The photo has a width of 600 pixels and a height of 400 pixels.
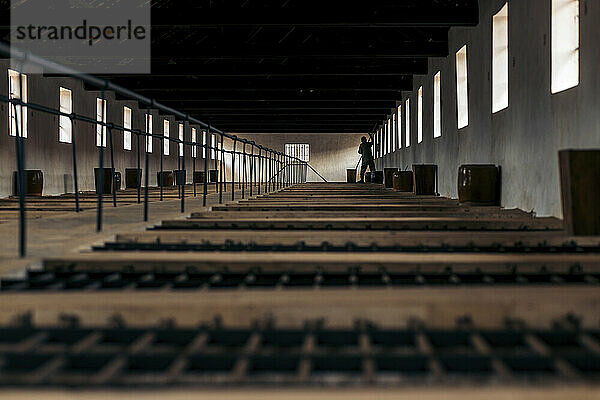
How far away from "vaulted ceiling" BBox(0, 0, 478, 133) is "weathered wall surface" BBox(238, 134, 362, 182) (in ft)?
33.8

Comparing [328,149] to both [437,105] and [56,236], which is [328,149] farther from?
[56,236]

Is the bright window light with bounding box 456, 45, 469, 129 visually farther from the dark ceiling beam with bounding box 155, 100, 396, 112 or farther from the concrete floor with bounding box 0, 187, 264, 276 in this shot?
the dark ceiling beam with bounding box 155, 100, 396, 112

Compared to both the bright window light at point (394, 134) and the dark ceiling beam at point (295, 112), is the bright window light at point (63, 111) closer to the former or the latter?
the dark ceiling beam at point (295, 112)

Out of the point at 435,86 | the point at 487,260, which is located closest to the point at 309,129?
the point at 435,86

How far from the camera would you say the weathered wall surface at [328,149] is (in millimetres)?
25938

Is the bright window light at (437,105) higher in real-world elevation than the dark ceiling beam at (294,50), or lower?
lower

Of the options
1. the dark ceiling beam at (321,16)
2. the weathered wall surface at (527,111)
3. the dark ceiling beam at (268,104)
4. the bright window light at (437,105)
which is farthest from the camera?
the dark ceiling beam at (268,104)

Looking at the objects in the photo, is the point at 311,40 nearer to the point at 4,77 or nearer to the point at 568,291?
the point at 4,77

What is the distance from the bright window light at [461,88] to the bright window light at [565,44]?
341 cm

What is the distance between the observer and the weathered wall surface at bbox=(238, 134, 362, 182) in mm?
25938

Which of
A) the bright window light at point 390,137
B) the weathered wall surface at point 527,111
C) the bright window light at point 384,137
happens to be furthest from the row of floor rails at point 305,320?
the bright window light at point 384,137

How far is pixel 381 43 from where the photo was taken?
8906 mm

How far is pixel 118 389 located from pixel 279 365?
0.31 metres

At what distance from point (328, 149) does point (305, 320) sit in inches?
977
